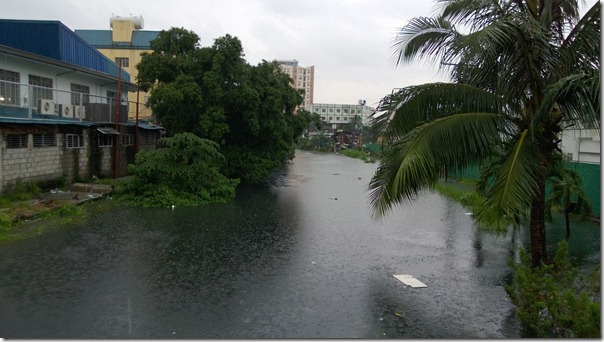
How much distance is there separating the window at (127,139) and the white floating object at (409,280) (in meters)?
15.5

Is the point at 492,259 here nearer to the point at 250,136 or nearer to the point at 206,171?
the point at 206,171

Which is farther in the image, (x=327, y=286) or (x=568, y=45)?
(x=327, y=286)

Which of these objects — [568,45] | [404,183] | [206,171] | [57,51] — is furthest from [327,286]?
[57,51]

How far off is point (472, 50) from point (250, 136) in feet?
53.5

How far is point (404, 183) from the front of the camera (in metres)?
5.99

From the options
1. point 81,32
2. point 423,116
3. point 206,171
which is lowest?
point 206,171

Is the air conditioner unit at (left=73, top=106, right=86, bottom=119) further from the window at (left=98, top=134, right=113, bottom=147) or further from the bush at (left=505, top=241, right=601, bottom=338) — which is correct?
the bush at (left=505, top=241, right=601, bottom=338)

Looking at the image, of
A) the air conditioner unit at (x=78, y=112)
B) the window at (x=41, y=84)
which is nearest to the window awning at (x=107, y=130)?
the air conditioner unit at (x=78, y=112)

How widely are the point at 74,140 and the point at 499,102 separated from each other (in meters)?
14.9

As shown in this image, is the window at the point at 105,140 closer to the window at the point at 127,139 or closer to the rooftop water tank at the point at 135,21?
the window at the point at 127,139

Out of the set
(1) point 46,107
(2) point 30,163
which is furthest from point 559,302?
(1) point 46,107

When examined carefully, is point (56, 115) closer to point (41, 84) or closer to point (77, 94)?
point (41, 84)

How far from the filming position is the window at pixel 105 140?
18605 millimetres

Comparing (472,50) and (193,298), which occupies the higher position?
(472,50)
